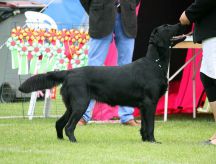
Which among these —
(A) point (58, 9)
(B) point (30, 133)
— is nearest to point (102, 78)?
(B) point (30, 133)

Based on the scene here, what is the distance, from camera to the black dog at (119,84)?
5.66 m

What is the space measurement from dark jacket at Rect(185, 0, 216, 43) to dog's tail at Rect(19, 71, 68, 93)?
124cm

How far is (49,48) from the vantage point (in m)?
7.60

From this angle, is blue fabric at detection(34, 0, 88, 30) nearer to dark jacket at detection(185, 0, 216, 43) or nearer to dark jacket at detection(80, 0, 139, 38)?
dark jacket at detection(80, 0, 139, 38)

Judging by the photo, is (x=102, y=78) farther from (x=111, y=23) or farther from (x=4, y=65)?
(x=4, y=65)

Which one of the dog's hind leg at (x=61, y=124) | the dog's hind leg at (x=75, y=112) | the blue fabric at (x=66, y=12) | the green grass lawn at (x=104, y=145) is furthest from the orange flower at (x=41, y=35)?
the blue fabric at (x=66, y=12)

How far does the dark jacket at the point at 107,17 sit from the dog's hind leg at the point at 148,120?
1.49m

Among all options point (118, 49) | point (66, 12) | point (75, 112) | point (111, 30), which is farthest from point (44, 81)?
point (66, 12)

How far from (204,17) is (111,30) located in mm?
1745

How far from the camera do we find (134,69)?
582 cm

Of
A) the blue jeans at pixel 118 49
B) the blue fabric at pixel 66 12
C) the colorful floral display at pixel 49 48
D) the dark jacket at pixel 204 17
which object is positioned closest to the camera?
the dark jacket at pixel 204 17

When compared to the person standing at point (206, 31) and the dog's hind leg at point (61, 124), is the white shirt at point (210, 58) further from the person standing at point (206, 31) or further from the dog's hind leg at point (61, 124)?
the dog's hind leg at point (61, 124)

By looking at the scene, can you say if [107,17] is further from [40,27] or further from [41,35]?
[40,27]

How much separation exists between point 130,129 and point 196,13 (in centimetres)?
176
